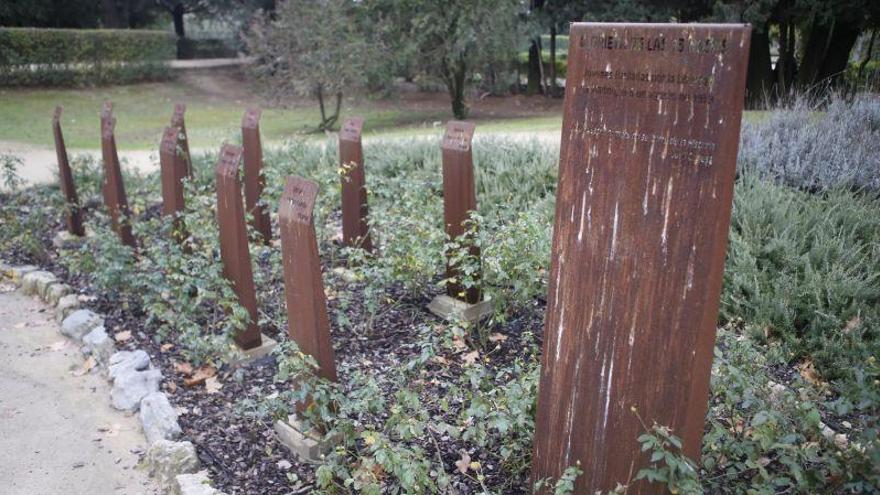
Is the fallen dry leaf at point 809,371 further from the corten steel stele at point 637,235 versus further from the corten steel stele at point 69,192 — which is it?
the corten steel stele at point 69,192

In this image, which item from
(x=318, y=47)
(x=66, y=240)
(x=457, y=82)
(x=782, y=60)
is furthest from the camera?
(x=457, y=82)

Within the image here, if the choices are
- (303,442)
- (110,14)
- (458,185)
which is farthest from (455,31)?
(110,14)

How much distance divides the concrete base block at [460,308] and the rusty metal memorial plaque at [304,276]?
1.19m

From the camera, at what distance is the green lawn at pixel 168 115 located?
624 inches

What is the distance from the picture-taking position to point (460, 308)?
4375 mm

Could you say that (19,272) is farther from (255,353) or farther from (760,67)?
(760,67)

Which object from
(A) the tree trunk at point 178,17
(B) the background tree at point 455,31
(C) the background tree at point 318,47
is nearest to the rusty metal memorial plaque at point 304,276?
(C) the background tree at point 318,47

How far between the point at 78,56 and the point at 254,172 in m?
19.1

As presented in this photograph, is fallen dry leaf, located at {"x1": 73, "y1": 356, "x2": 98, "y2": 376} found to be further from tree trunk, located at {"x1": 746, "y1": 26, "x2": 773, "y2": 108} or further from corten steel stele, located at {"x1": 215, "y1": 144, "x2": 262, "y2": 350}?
tree trunk, located at {"x1": 746, "y1": 26, "x2": 773, "y2": 108}

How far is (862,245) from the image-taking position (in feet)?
15.1

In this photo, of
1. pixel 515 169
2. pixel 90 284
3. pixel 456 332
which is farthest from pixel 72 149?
pixel 456 332

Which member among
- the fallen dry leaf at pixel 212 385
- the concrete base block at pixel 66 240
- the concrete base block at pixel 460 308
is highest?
the concrete base block at pixel 460 308

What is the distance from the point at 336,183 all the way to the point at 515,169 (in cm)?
247

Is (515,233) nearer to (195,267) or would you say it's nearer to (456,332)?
(456,332)
